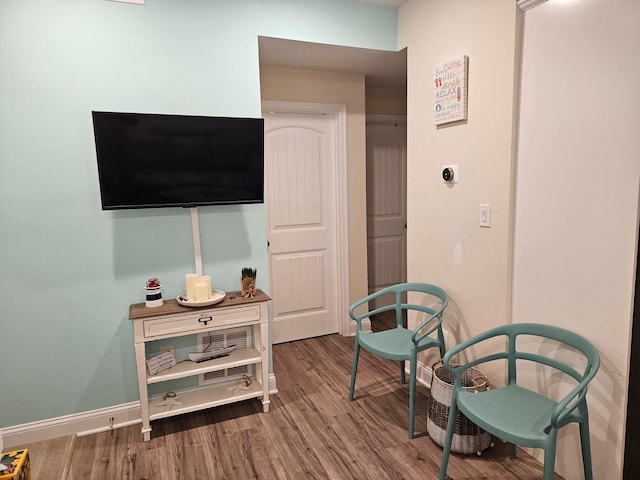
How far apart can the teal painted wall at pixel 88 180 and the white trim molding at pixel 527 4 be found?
1276 mm

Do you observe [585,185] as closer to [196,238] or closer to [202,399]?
[196,238]

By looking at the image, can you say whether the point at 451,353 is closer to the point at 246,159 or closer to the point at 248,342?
the point at 248,342

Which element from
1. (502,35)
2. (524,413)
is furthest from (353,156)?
(524,413)

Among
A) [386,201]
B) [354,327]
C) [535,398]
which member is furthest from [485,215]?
[386,201]

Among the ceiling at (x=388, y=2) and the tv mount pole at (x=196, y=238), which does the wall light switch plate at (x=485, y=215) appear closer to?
the ceiling at (x=388, y=2)

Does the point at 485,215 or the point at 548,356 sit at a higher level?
the point at 485,215

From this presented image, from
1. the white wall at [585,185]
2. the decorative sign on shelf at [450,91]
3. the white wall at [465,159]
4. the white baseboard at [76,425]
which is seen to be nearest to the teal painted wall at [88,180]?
the white baseboard at [76,425]

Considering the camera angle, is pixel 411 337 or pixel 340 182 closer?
pixel 411 337

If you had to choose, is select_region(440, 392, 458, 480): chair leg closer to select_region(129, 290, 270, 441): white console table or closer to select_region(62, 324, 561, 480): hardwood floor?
select_region(62, 324, 561, 480): hardwood floor

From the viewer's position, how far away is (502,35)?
2127 millimetres

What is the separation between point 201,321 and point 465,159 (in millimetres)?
1774

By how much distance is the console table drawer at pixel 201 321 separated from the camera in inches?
92.0

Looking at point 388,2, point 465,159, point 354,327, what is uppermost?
point 388,2

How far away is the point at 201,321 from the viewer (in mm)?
2420
